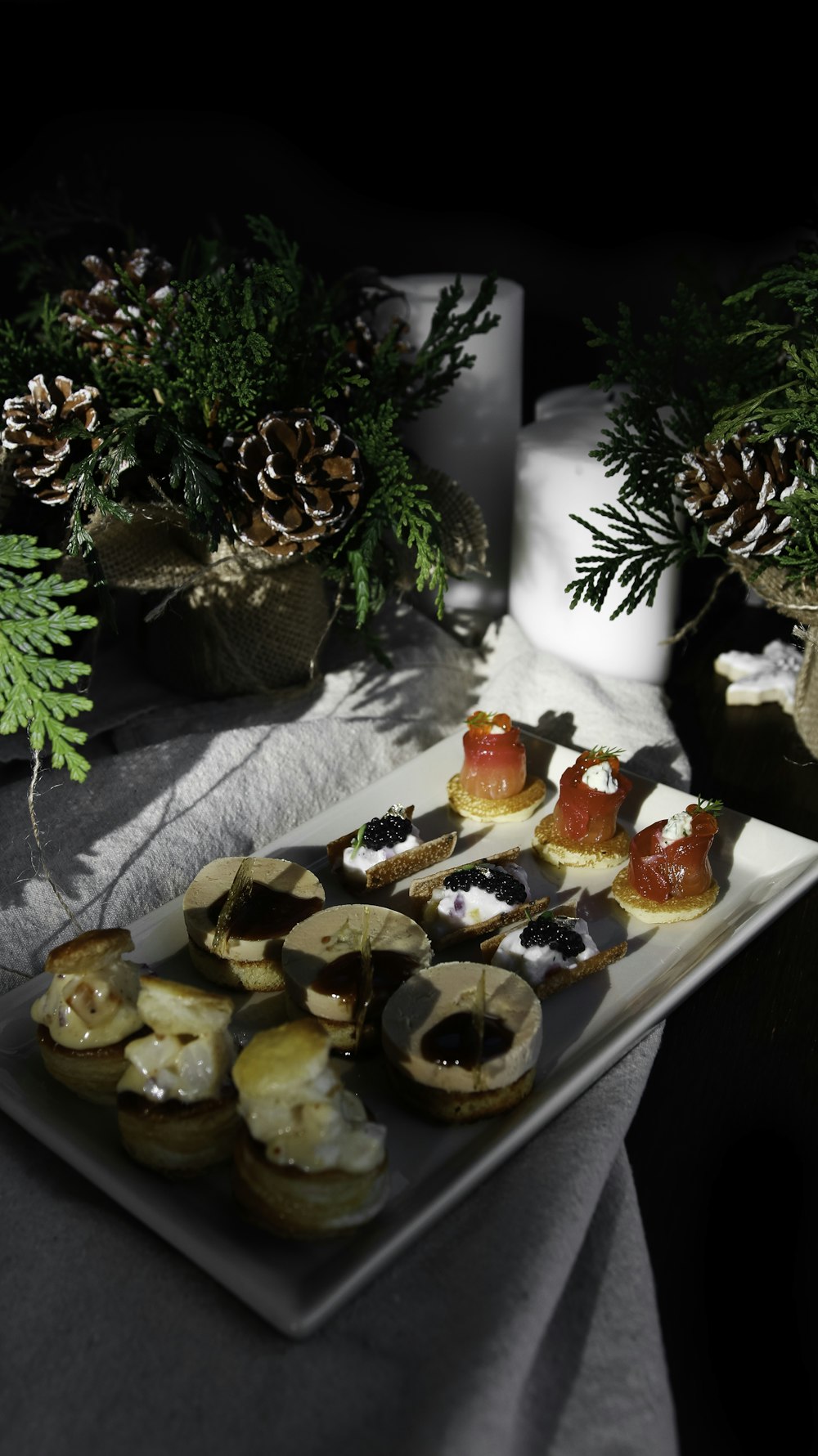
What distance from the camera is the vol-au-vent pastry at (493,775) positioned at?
136 centimetres

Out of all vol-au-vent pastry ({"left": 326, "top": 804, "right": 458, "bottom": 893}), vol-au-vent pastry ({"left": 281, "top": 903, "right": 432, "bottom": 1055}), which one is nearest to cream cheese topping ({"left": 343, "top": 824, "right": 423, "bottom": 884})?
vol-au-vent pastry ({"left": 326, "top": 804, "right": 458, "bottom": 893})

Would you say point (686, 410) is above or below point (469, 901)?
above

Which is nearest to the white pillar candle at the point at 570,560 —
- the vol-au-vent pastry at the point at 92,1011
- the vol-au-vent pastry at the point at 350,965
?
the vol-au-vent pastry at the point at 350,965

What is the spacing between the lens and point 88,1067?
97cm

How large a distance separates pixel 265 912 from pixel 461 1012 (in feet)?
0.79

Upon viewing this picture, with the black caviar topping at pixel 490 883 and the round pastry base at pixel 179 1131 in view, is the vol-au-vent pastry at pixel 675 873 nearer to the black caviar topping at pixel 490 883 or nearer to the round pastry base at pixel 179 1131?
the black caviar topping at pixel 490 883

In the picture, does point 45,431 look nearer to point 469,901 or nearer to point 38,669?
point 38,669

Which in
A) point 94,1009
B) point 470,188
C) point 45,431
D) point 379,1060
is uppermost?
point 470,188

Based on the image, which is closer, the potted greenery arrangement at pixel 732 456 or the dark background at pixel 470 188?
the potted greenery arrangement at pixel 732 456

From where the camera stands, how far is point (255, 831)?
1.38 m

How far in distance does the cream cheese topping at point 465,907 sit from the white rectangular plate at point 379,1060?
0.12 feet

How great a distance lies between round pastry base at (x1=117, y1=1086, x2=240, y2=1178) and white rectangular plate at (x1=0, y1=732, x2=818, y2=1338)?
2cm

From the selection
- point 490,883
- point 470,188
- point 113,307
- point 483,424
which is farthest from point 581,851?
point 470,188

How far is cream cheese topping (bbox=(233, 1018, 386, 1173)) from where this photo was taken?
0.83 meters
